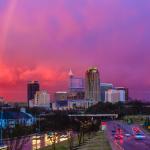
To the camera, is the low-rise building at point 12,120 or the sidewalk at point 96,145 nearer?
the sidewalk at point 96,145

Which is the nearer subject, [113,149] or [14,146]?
[14,146]

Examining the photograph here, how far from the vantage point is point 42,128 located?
456ft

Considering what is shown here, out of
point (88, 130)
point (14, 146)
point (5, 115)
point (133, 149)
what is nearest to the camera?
point (14, 146)

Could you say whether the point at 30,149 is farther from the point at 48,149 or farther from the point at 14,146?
the point at 14,146

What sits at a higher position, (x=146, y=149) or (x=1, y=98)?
(x=1, y=98)

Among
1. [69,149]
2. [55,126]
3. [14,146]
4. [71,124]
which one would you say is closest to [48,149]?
[69,149]

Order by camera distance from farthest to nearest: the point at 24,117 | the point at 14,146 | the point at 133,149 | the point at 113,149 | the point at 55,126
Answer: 1. the point at 24,117
2. the point at 55,126
3. the point at 133,149
4. the point at 113,149
5. the point at 14,146

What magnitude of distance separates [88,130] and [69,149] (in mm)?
59773

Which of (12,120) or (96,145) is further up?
(12,120)

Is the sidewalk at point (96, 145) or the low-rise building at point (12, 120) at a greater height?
the low-rise building at point (12, 120)

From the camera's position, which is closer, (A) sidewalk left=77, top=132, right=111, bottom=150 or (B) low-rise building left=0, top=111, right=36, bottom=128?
(A) sidewalk left=77, top=132, right=111, bottom=150

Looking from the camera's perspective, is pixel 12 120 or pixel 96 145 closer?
pixel 96 145

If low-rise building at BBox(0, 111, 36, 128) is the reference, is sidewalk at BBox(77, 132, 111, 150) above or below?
below

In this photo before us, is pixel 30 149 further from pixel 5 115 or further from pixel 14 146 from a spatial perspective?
pixel 5 115
